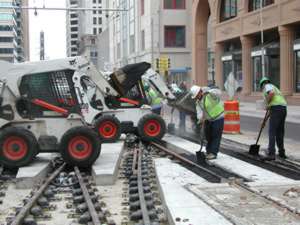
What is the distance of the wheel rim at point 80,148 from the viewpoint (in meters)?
11.9

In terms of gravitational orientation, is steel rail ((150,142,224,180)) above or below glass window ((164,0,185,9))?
below

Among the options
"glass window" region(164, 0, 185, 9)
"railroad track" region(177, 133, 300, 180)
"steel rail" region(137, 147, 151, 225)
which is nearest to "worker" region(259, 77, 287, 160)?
"railroad track" region(177, 133, 300, 180)

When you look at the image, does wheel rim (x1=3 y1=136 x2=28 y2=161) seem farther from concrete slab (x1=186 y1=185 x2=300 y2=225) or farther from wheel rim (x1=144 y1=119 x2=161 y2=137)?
wheel rim (x1=144 y1=119 x2=161 y2=137)

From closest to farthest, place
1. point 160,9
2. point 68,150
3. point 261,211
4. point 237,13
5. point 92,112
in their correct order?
1. point 261,211
2. point 68,150
3. point 92,112
4. point 237,13
5. point 160,9

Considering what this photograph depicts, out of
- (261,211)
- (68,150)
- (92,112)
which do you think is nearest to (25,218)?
(261,211)

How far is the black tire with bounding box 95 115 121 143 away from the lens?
54.7ft

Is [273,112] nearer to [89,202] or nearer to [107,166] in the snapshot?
[107,166]

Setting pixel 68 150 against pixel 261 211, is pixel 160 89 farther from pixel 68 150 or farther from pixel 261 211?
pixel 261 211

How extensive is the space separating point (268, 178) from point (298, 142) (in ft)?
26.9

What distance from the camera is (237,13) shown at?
2051 inches

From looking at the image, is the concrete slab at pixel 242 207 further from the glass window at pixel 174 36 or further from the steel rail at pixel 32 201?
the glass window at pixel 174 36

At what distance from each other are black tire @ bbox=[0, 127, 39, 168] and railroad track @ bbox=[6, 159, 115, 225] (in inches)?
27.0

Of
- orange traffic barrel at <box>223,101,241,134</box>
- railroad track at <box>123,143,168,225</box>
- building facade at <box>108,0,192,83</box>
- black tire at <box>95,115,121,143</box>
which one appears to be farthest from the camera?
building facade at <box>108,0,192,83</box>

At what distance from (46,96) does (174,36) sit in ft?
218
